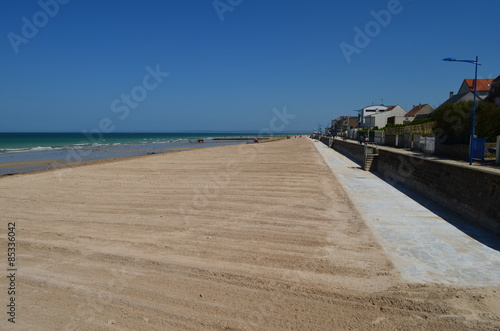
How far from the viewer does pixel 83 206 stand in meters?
10.3


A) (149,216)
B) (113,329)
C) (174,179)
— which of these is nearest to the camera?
(113,329)

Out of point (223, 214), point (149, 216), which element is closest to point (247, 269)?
point (223, 214)

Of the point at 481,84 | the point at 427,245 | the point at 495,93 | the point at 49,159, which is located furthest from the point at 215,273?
the point at 481,84

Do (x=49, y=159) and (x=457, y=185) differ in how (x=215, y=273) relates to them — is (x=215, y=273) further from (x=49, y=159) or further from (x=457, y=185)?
(x=49, y=159)

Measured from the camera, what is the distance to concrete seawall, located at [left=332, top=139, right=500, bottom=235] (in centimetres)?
780

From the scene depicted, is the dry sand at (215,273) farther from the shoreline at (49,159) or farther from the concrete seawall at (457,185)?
the shoreline at (49,159)

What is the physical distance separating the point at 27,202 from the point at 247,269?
29.4ft

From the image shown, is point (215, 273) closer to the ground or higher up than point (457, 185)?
closer to the ground

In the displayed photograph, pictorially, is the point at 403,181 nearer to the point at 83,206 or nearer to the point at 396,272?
the point at 396,272

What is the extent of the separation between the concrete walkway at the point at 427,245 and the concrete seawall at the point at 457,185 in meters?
0.57

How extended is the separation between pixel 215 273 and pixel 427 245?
434 cm

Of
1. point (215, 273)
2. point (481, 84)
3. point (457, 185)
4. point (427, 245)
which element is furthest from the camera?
point (481, 84)

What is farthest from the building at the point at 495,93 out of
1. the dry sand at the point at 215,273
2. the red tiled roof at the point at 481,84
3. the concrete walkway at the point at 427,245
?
the dry sand at the point at 215,273

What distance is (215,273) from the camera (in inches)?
214
